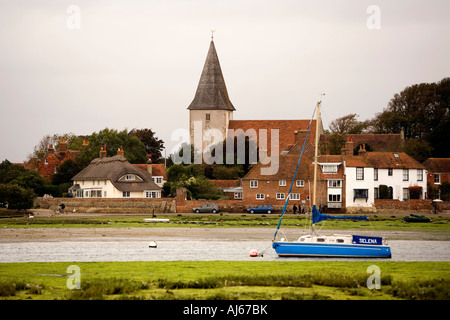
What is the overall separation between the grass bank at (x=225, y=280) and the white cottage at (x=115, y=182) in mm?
60530

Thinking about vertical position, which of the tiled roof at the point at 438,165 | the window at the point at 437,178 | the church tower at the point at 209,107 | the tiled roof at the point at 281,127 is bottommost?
the window at the point at 437,178

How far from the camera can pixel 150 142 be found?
141375 millimetres

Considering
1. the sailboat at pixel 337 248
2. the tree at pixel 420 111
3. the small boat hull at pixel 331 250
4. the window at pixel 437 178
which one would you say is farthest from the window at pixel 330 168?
the small boat hull at pixel 331 250

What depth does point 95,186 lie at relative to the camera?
97750 mm

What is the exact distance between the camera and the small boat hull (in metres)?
38.4

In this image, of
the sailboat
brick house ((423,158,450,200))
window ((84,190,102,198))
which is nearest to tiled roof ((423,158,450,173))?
brick house ((423,158,450,200))

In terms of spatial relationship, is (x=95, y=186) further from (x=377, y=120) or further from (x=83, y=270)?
(x=83, y=270)

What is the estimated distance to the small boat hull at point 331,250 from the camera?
38438 millimetres

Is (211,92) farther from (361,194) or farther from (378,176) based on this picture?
(361,194)

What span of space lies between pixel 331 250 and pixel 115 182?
5970 centimetres

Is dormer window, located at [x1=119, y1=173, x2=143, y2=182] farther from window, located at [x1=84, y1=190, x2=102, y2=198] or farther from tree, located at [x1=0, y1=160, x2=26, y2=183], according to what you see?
tree, located at [x1=0, y1=160, x2=26, y2=183]

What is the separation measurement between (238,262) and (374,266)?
20.7 ft

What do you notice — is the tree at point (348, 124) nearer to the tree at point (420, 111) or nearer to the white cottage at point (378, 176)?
the tree at point (420, 111)
